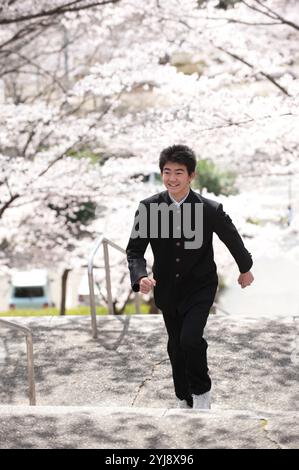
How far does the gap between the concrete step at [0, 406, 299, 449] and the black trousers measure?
0.42 metres

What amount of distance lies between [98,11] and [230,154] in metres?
4.29

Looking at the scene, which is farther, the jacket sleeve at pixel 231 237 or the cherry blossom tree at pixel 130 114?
the cherry blossom tree at pixel 130 114

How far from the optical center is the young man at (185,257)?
4.26 meters

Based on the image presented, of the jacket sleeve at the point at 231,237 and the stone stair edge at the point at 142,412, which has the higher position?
the jacket sleeve at the point at 231,237

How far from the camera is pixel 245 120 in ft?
28.6

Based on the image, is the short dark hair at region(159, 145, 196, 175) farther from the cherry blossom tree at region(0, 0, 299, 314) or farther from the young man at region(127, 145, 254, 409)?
the cherry blossom tree at region(0, 0, 299, 314)

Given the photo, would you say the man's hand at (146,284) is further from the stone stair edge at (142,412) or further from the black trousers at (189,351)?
the stone stair edge at (142,412)

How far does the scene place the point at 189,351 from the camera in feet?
13.9

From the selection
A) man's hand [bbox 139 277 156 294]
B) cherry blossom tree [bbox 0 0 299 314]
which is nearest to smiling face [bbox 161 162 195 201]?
man's hand [bbox 139 277 156 294]

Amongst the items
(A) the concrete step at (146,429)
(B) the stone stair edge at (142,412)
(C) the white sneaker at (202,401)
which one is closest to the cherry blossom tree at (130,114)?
(C) the white sneaker at (202,401)

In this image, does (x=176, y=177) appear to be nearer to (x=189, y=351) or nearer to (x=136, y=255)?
(x=136, y=255)

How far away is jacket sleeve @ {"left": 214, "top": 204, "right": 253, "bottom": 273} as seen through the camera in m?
4.32
